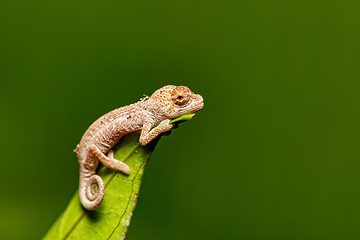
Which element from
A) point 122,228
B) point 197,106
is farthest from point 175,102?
point 122,228

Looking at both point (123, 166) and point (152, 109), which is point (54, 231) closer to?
point (123, 166)

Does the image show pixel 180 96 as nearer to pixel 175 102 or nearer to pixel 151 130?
pixel 175 102

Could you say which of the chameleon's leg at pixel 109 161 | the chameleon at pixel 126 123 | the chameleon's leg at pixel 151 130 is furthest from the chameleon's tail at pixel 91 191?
the chameleon's leg at pixel 151 130

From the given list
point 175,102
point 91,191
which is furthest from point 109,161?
point 175,102

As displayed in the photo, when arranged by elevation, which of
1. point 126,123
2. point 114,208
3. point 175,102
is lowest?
point 114,208

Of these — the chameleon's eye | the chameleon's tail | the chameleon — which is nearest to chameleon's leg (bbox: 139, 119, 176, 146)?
the chameleon
